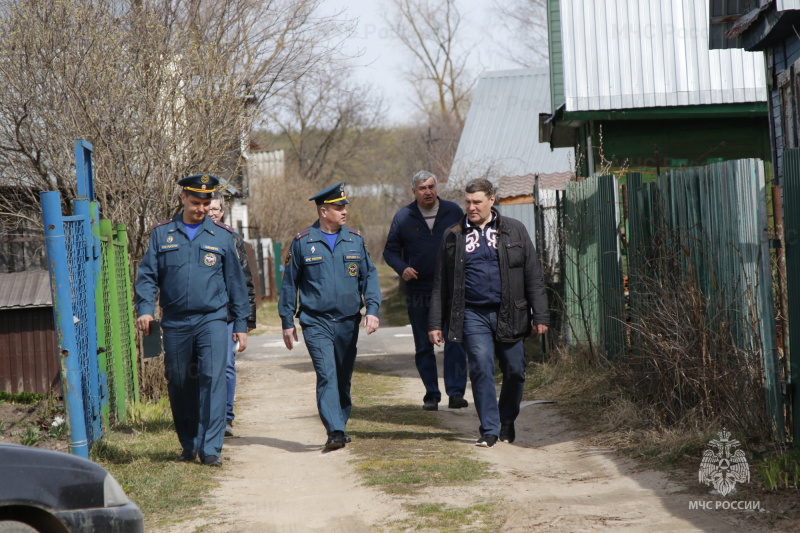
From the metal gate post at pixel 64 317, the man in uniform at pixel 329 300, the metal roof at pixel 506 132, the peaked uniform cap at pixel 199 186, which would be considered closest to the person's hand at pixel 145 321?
the metal gate post at pixel 64 317

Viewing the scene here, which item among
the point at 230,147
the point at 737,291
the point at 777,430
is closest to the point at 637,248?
the point at 737,291

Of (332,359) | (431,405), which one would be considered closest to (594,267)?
(431,405)

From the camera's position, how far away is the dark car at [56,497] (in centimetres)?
336

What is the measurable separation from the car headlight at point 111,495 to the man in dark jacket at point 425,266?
4748 mm

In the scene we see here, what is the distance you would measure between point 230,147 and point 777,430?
24.6ft

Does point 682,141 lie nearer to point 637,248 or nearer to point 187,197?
point 637,248

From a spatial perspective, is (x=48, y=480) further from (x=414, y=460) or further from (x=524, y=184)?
(x=524, y=184)

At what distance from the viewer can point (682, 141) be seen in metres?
13.5

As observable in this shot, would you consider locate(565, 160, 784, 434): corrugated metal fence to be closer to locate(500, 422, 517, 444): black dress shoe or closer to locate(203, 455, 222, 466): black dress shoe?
locate(500, 422, 517, 444): black dress shoe

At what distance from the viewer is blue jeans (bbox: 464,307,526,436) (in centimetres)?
666

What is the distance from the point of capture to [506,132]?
27656mm

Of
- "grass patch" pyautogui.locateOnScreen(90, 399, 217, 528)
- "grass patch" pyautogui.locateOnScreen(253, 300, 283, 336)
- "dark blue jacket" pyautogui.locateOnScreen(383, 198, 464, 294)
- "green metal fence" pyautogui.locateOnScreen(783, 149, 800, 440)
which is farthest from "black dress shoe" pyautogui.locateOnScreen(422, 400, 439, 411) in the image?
"grass patch" pyautogui.locateOnScreen(253, 300, 283, 336)

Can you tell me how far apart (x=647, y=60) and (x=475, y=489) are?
9.74 metres

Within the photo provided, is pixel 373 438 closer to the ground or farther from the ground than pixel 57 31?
closer to the ground
